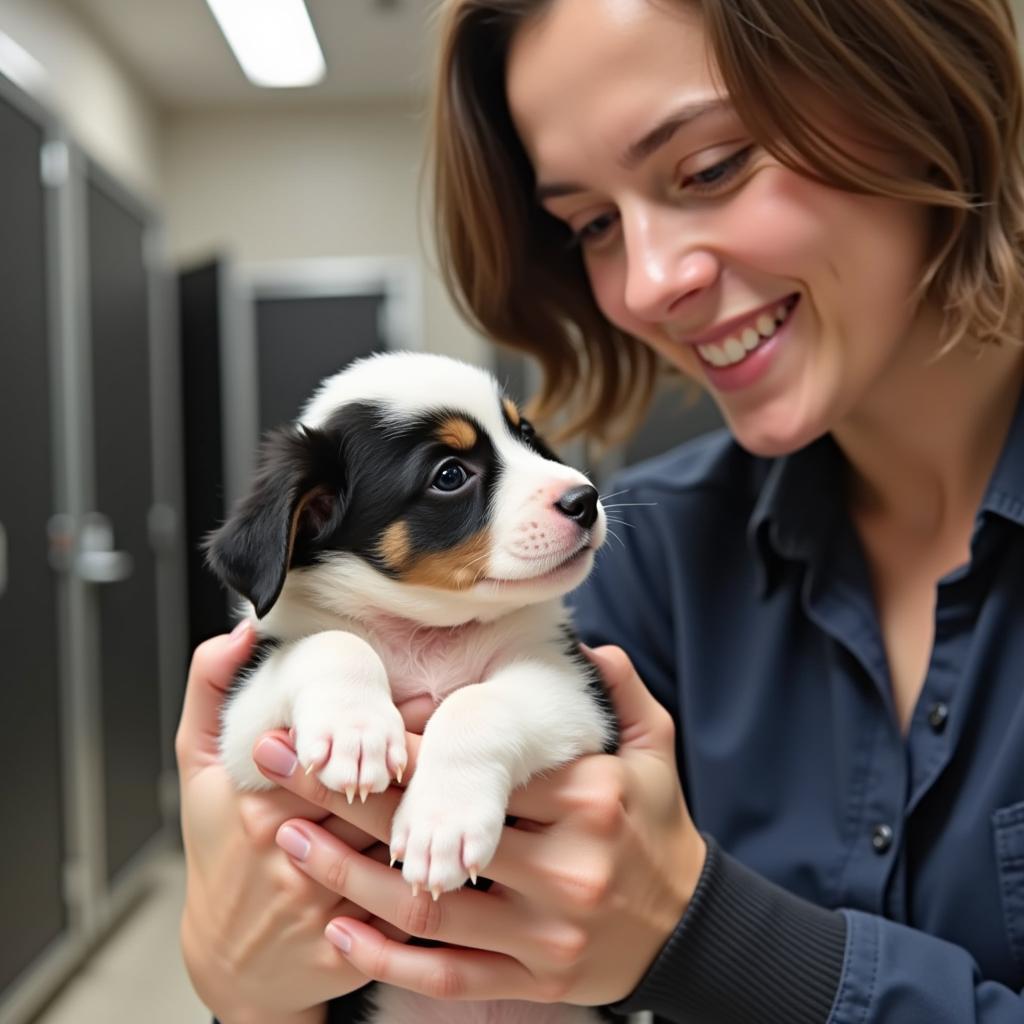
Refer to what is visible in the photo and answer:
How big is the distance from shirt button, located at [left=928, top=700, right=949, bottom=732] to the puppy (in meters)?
0.38

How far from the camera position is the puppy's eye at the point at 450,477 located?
1.04m

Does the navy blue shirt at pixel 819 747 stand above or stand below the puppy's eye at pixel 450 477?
below

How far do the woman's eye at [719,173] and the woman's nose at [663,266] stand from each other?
0.05m

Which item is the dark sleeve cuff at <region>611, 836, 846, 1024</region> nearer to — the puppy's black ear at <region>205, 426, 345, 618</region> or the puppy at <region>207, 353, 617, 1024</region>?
the puppy at <region>207, 353, 617, 1024</region>

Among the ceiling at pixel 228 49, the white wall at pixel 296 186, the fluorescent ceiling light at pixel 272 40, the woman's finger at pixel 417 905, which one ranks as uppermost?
the ceiling at pixel 228 49

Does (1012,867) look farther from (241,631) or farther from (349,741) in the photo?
(241,631)

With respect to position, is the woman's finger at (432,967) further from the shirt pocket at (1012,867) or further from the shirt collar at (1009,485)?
the shirt collar at (1009,485)

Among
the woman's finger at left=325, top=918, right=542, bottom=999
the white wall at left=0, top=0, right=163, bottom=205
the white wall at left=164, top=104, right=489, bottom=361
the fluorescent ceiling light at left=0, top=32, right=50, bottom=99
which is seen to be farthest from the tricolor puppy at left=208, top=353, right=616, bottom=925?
the white wall at left=164, top=104, right=489, bottom=361

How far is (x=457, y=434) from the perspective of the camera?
3.48 feet

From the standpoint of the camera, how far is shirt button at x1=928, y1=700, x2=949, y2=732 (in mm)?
1139

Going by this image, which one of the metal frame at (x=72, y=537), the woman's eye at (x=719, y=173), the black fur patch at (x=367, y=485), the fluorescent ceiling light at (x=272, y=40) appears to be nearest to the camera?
the black fur patch at (x=367, y=485)

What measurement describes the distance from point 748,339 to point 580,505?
1.15 ft

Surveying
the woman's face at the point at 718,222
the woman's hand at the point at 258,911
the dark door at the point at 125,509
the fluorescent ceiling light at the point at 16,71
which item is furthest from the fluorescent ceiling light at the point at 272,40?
the woman's hand at the point at 258,911

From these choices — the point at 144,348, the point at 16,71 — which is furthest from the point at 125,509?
the point at 16,71
